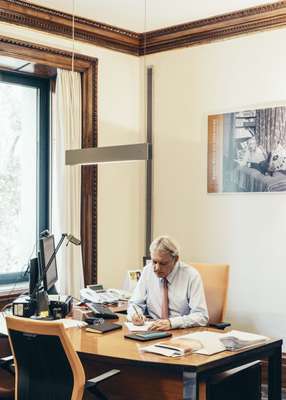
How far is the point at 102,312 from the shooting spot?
4051 millimetres

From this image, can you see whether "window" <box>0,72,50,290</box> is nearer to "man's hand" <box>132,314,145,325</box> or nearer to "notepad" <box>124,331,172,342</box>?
"man's hand" <box>132,314,145,325</box>

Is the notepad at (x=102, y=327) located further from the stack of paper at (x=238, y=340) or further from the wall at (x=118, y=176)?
the wall at (x=118, y=176)

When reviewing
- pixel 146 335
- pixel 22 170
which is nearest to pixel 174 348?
pixel 146 335

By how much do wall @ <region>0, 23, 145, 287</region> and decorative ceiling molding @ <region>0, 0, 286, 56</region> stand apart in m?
0.11

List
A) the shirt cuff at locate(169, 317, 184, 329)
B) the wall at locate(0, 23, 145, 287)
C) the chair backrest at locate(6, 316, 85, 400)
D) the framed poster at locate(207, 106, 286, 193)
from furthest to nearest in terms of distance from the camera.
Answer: the wall at locate(0, 23, 145, 287), the framed poster at locate(207, 106, 286, 193), the shirt cuff at locate(169, 317, 184, 329), the chair backrest at locate(6, 316, 85, 400)

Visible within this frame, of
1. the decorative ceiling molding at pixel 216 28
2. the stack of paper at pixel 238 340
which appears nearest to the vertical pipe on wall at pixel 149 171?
the decorative ceiling molding at pixel 216 28

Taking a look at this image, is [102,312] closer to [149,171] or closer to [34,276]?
[34,276]

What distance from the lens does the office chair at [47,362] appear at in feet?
9.39

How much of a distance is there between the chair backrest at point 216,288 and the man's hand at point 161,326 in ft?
2.78

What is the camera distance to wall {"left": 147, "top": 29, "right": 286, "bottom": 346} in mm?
4934

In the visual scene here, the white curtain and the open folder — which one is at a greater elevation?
the white curtain

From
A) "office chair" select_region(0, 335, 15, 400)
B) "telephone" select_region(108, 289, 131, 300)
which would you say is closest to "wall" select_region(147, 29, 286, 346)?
"telephone" select_region(108, 289, 131, 300)

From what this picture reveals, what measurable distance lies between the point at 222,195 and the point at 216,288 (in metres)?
0.96

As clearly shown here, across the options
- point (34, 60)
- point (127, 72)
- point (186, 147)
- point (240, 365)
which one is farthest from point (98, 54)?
point (240, 365)
